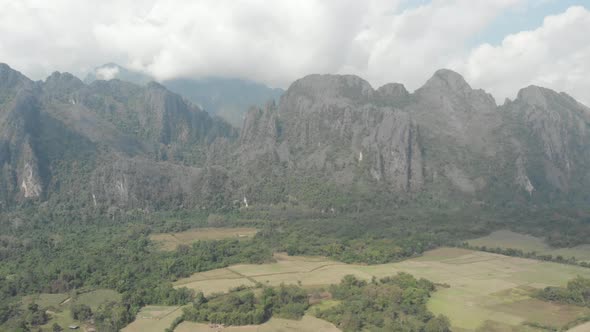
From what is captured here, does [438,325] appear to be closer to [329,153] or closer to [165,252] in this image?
[165,252]

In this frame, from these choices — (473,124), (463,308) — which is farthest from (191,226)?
(473,124)

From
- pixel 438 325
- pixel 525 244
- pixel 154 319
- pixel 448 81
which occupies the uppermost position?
pixel 448 81

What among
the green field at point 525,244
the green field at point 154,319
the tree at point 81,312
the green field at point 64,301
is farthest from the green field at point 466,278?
the tree at point 81,312

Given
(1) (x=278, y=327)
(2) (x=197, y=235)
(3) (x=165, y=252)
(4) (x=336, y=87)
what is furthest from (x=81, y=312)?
(4) (x=336, y=87)

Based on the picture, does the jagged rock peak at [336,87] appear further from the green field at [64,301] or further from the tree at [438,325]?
the tree at [438,325]

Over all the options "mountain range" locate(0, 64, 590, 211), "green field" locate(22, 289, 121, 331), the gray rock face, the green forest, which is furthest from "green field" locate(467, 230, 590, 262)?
"green field" locate(22, 289, 121, 331)

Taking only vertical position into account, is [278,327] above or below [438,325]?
below

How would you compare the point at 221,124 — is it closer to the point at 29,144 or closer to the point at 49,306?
the point at 29,144

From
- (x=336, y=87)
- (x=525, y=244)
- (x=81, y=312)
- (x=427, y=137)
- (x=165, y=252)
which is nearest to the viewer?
(x=81, y=312)
